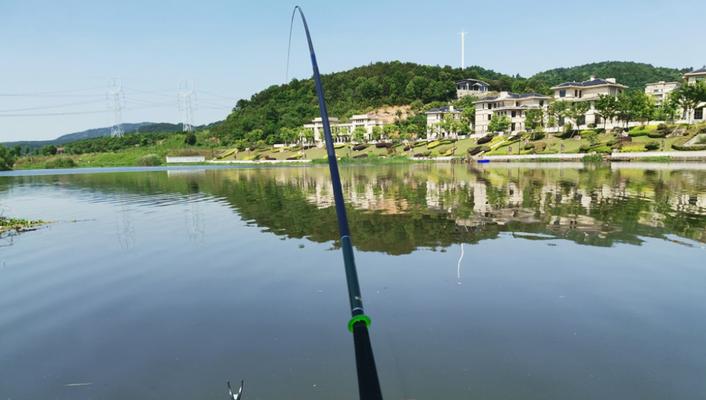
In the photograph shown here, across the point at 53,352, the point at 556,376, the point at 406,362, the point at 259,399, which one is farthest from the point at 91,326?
the point at 556,376

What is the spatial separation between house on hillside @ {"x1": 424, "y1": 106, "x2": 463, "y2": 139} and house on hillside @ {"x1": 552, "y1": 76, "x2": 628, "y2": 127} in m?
28.3

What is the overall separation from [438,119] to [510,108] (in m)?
26.4

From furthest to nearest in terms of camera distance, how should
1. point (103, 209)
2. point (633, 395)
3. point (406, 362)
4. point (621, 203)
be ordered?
1. point (103, 209)
2. point (621, 203)
3. point (406, 362)
4. point (633, 395)

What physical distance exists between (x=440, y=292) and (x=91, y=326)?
786 cm

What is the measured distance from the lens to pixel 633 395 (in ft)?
20.0

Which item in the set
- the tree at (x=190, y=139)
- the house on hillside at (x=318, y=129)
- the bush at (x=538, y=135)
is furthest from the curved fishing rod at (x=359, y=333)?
the tree at (x=190, y=139)

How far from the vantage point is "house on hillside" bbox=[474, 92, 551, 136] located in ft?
379

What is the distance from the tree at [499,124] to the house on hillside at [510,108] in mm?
3065

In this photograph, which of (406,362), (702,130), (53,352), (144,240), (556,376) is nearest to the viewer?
(556,376)

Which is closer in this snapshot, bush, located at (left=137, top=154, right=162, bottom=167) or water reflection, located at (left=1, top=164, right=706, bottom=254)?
water reflection, located at (left=1, top=164, right=706, bottom=254)

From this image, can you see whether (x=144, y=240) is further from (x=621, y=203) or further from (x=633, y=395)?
(x=621, y=203)

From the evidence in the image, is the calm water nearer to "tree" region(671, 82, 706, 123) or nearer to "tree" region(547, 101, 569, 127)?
"tree" region(671, 82, 706, 123)

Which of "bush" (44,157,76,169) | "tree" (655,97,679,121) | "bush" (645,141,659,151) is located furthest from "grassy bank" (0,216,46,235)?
"bush" (44,157,76,169)

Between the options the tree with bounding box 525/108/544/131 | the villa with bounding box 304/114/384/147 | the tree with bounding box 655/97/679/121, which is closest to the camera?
the tree with bounding box 655/97/679/121
